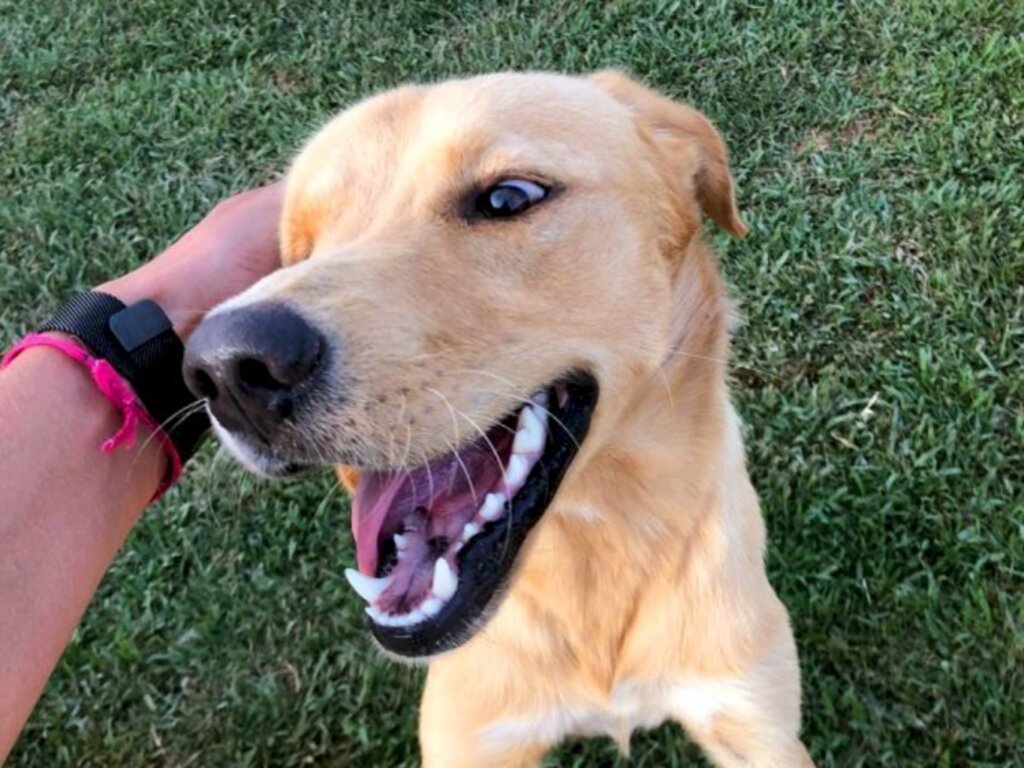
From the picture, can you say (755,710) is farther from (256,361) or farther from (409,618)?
(256,361)

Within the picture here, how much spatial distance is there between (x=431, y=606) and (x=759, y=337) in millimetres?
2477

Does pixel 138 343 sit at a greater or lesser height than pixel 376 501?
greater

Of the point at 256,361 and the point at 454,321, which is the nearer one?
A: the point at 256,361

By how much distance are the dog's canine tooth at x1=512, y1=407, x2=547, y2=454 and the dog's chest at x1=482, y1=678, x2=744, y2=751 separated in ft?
2.90

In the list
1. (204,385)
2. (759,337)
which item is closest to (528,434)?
(204,385)

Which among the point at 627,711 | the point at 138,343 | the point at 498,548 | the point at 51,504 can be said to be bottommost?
the point at 627,711

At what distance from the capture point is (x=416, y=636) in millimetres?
2102

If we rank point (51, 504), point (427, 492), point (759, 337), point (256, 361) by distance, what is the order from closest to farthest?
point (256, 361), point (427, 492), point (51, 504), point (759, 337)

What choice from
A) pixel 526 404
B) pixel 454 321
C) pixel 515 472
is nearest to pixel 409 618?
pixel 515 472

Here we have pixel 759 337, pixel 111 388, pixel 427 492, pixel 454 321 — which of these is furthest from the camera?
pixel 759 337

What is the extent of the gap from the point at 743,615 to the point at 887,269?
204 cm

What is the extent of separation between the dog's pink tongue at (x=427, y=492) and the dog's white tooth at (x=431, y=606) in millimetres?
162

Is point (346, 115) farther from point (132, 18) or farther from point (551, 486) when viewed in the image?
point (132, 18)

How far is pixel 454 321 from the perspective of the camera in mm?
2053
